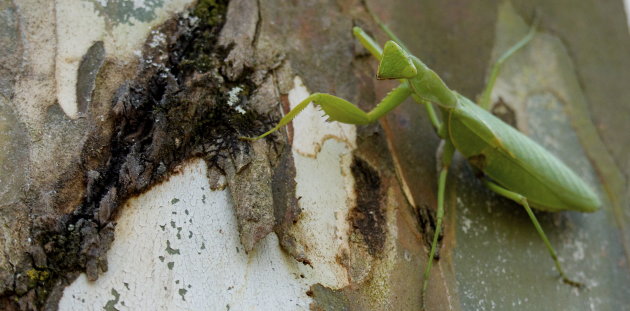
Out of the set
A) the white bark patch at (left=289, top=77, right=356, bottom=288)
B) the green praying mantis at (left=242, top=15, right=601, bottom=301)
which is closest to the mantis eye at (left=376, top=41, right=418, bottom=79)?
the green praying mantis at (left=242, top=15, right=601, bottom=301)

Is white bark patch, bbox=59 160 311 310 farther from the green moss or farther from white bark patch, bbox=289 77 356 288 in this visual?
the green moss

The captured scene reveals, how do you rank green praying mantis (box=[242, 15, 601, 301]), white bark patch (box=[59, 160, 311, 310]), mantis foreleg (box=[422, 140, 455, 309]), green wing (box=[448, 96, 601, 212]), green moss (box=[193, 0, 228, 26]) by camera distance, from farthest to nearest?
green wing (box=[448, 96, 601, 212])
green praying mantis (box=[242, 15, 601, 301])
green moss (box=[193, 0, 228, 26])
mantis foreleg (box=[422, 140, 455, 309])
white bark patch (box=[59, 160, 311, 310])

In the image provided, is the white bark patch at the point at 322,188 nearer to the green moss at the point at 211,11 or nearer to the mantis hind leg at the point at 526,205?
the green moss at the point at 211,11

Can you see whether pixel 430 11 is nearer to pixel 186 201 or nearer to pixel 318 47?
pixel 318 47

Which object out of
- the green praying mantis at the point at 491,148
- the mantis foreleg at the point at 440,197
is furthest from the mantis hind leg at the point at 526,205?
the mantis foreleg at the point at 440,197


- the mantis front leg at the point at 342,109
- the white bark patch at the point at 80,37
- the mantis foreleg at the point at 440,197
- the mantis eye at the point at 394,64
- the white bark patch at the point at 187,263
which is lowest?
the mantis foreleg at the point at 440,197

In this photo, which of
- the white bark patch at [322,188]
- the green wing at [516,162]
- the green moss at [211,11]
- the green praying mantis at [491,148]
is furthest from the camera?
the green wing at [516,162]

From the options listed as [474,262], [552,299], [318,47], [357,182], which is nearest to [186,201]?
[357,182]
